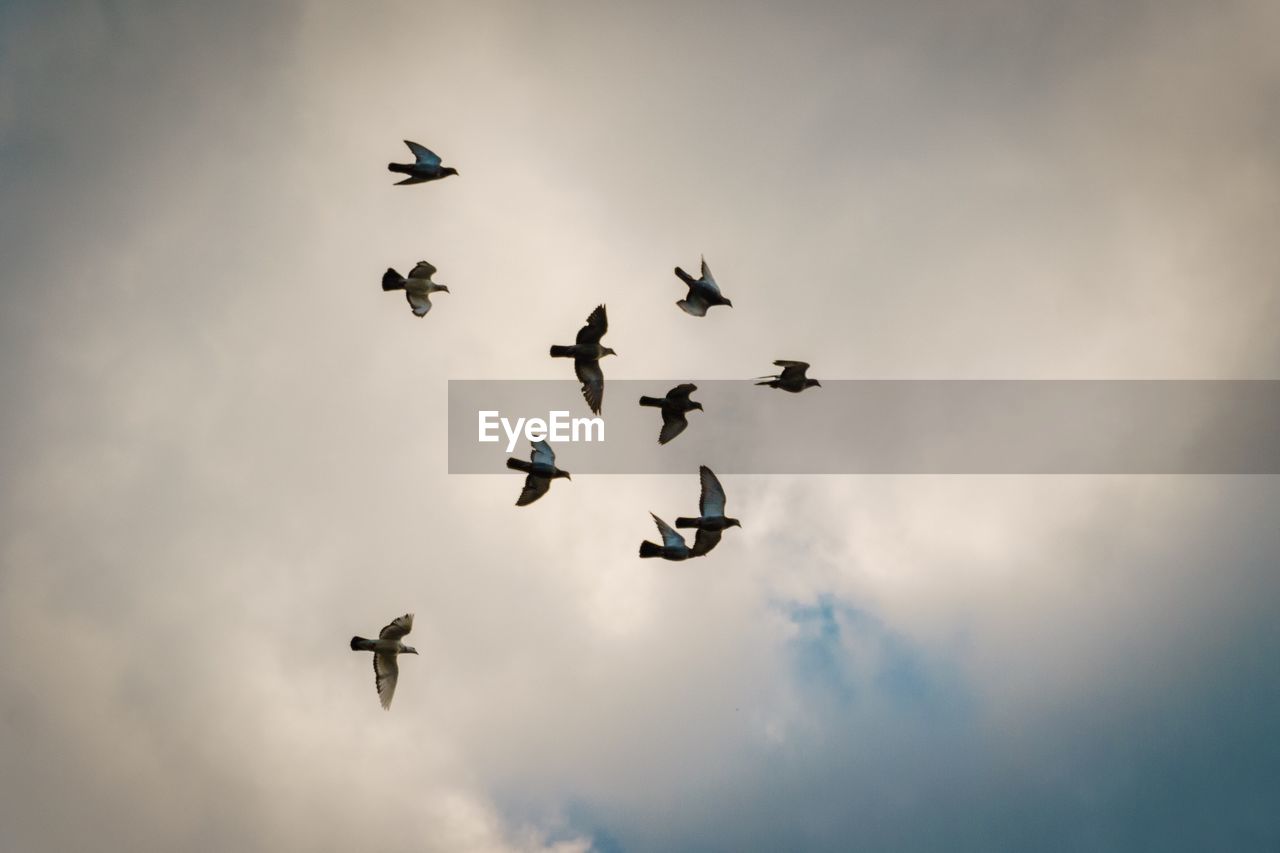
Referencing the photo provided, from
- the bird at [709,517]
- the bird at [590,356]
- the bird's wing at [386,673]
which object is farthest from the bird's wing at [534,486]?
the bird's wing at [386,673]

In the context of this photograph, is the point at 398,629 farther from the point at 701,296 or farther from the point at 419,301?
the point at 701,296

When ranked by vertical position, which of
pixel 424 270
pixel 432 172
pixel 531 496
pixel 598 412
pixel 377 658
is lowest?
pixel 377 658

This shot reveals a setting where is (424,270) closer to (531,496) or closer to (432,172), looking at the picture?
(432,172)

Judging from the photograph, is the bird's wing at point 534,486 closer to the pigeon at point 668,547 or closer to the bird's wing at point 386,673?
the pigeon at point 668,547

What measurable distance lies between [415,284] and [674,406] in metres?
12.0

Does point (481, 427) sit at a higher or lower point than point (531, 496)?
higher

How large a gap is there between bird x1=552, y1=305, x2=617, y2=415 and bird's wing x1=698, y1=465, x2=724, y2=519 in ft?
17.0

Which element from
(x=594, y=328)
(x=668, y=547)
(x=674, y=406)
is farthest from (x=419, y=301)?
(x=668, y=547)

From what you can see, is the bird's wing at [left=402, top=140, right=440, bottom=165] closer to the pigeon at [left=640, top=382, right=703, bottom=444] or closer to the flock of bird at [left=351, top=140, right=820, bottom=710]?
the flock of bird at [left=351, top=140, right=820, bottom=710]

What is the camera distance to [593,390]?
4509 centimetres

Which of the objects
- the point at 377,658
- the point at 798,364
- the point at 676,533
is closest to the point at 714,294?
the point at 798,364

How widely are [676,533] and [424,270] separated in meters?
15.1

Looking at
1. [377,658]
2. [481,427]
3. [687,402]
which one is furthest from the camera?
[481,427]

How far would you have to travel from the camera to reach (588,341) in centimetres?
4469
